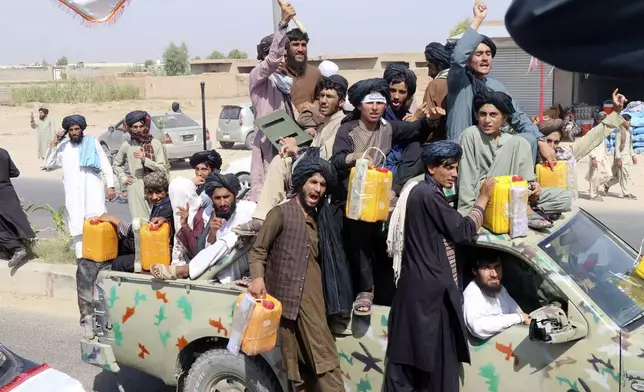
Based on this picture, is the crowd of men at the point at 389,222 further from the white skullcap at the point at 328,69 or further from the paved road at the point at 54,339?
the white skullcap at the point at 328,69

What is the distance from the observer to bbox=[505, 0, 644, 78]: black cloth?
139 centimetres

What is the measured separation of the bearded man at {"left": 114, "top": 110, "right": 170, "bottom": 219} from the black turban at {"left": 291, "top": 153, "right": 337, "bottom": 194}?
12.0 feet

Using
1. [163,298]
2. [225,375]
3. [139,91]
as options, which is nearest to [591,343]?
[225,375]

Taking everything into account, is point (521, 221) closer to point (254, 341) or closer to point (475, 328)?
point (475, 328)

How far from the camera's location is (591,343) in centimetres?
379

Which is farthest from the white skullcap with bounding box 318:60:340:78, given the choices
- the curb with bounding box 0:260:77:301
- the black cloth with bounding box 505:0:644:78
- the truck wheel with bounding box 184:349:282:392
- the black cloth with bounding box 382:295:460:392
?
the black cloth with bounding box 505:0:644:78

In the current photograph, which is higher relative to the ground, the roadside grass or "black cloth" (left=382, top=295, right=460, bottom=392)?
"black cloth" (left=382, top=295, right=460, bottom=392)

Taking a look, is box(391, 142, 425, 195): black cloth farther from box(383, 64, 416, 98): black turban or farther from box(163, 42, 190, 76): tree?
box(163, 42, 190, 76): tree

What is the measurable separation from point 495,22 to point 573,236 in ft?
73.0

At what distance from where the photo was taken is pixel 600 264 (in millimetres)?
4324

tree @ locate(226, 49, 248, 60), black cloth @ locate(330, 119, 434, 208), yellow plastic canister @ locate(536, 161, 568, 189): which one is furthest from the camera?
tree @ locate(226, 49, 248, 60)

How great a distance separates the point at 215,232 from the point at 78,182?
4.06 meters

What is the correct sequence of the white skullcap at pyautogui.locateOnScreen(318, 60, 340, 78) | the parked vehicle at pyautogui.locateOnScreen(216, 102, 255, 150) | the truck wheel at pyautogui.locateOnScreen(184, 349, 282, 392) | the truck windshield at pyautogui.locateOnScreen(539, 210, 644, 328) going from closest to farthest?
the truck windshield at pyautogui.locateOnScreen(539, 210, 644, 328) < the truck wheel at pyautogui.locateOnScreen(184, 349, 282, 392) < the white skullcap at pyautogui.locateOnScreen(318, 60, 340, 78) < the parked vehicle at pyautogui.locateOnScreen(216, 102, 255, 150)

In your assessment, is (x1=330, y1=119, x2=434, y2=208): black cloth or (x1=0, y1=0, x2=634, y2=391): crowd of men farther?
(x1=330, y1=119, x2=434, y2=208): black cloth
